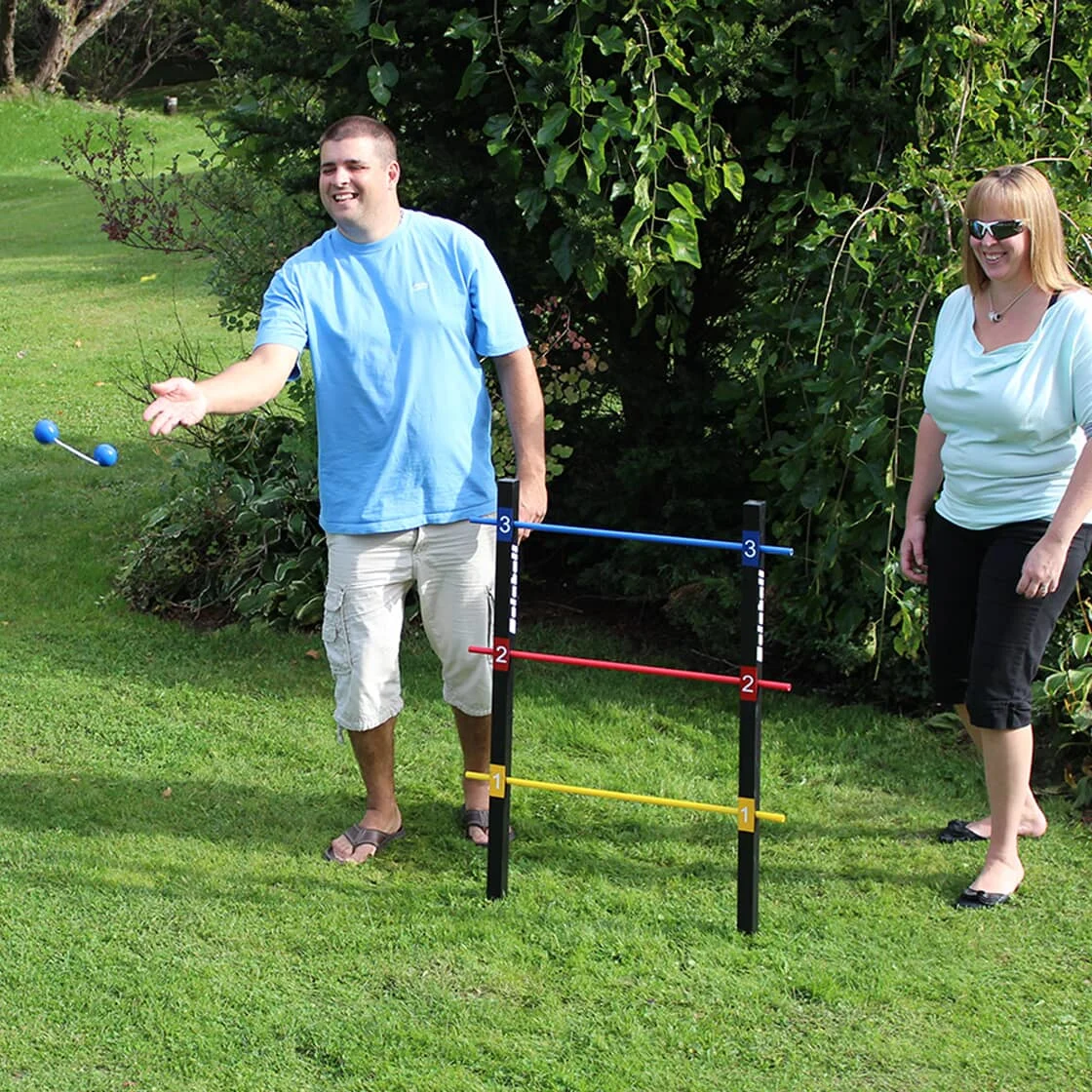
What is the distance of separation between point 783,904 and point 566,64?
2635 mm

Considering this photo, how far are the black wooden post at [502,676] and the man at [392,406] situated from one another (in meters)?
0.17

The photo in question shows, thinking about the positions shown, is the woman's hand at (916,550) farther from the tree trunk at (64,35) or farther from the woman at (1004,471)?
the tree trunk at (64,35)

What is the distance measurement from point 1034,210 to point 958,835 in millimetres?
1830

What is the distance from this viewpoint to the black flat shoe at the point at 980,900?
13.2 ft

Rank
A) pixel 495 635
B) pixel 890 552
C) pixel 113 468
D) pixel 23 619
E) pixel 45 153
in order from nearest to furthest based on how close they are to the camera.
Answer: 1. pixel 495 635
2. pixel 890 552
3. pixel 23 619
4. pixel 113 468
5. pixel 45 153

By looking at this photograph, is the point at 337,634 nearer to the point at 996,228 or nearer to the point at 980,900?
the point at 980,900

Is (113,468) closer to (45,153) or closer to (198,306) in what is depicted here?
(198,306)

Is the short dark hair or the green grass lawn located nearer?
the green grass lawn

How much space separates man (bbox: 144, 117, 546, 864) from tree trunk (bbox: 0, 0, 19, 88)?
26.4 m

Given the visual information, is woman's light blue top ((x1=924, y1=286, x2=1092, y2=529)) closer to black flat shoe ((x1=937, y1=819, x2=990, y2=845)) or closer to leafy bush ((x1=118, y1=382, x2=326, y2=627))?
black flat shoe ((x1=937, y1=819, x2=990, y2=845))

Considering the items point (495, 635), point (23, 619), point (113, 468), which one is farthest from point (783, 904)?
point (113, 468)

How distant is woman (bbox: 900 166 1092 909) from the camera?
3688 mm

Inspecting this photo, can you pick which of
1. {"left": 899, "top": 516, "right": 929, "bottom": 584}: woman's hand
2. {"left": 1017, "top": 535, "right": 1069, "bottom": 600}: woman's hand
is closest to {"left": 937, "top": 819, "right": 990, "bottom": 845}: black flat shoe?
{"left": 899, "top": 516, "right": 929, "bottom": 584}: woman's hand

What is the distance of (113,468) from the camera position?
848 centimetres
